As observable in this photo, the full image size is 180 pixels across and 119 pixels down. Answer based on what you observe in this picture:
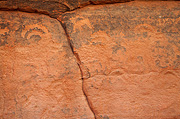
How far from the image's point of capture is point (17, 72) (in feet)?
5.04

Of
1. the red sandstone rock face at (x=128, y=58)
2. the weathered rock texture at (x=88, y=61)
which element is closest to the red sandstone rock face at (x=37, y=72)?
the weathered rock texture at (x=88, y=61)

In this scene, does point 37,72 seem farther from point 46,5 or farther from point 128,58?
point 128,58

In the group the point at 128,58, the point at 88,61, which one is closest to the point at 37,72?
the point at 88,61

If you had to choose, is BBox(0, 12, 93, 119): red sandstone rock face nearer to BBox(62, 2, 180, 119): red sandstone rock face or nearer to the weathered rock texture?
the weathered rock texture

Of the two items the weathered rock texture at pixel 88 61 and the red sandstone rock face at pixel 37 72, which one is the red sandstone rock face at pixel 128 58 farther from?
the red sandstone rock face at pixel 37 72

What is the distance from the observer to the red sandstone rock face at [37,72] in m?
1.50

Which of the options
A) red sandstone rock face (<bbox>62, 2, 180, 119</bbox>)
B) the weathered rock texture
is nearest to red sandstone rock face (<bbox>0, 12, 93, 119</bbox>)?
the weathered rock texture

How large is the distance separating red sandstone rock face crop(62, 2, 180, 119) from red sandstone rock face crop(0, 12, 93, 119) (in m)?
0.11

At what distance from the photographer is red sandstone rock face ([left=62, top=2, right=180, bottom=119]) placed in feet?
5.27

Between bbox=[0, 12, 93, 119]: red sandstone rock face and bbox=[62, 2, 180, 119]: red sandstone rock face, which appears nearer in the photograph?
bbox=[0, 12, 93, 119]: red sandstone rock face

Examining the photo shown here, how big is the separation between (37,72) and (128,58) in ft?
2.55

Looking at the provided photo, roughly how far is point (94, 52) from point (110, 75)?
24cm

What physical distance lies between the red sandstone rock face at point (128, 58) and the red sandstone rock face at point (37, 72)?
0.38 ft

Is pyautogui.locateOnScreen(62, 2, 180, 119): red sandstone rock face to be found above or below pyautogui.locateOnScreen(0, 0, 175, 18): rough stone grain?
below
